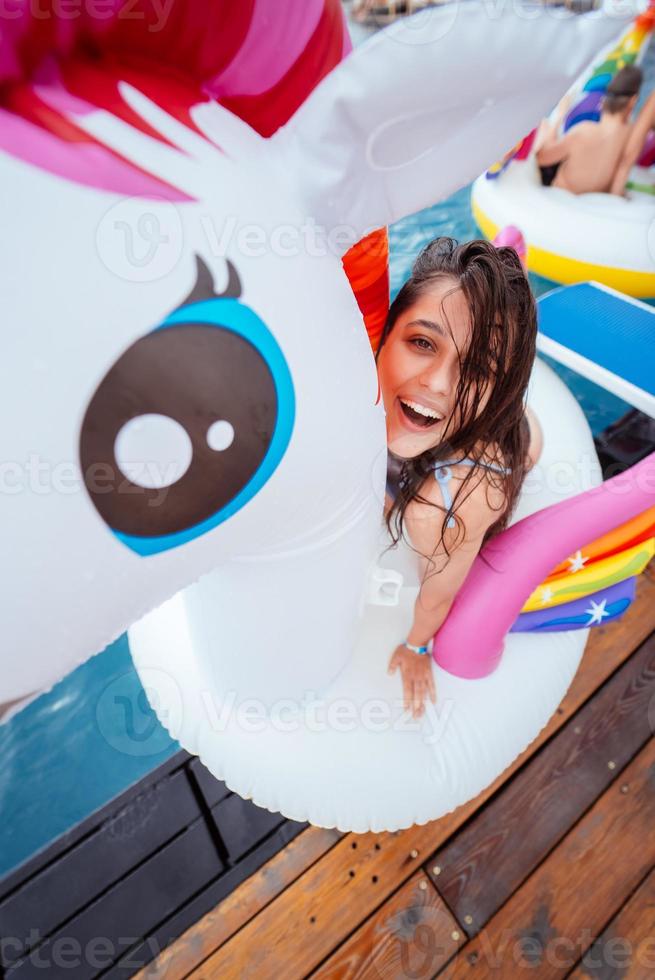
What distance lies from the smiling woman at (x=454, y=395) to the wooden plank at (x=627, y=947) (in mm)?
684

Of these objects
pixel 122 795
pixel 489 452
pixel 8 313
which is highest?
pixel 8 313

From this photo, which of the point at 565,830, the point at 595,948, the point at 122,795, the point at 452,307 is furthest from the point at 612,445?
the point at 122,795

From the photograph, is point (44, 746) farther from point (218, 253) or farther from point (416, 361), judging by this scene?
point (218, 253)

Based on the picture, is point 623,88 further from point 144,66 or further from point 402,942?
point 402,942

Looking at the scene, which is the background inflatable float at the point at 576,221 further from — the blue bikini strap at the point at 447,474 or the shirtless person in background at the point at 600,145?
the blue bikini strap at the point at 447,474

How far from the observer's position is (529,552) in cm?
87

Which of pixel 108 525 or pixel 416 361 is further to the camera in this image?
pixel 416 361

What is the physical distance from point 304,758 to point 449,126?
0.78m

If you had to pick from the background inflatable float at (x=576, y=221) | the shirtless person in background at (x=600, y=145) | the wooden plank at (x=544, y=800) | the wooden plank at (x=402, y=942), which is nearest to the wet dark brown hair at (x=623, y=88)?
the shirtless person in background at (x=600, y=145)

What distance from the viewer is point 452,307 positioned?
2.08 feet

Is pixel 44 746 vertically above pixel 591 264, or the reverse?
pixel 591 264

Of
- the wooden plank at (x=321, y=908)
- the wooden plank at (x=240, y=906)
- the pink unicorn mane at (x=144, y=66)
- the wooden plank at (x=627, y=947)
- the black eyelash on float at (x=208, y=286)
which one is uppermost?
the pink unicorn mane at (x=144, y=66)

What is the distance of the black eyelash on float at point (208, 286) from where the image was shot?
1.09 ft

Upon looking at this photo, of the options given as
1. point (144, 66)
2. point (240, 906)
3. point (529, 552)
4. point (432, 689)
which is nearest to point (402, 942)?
point (240, 906)
